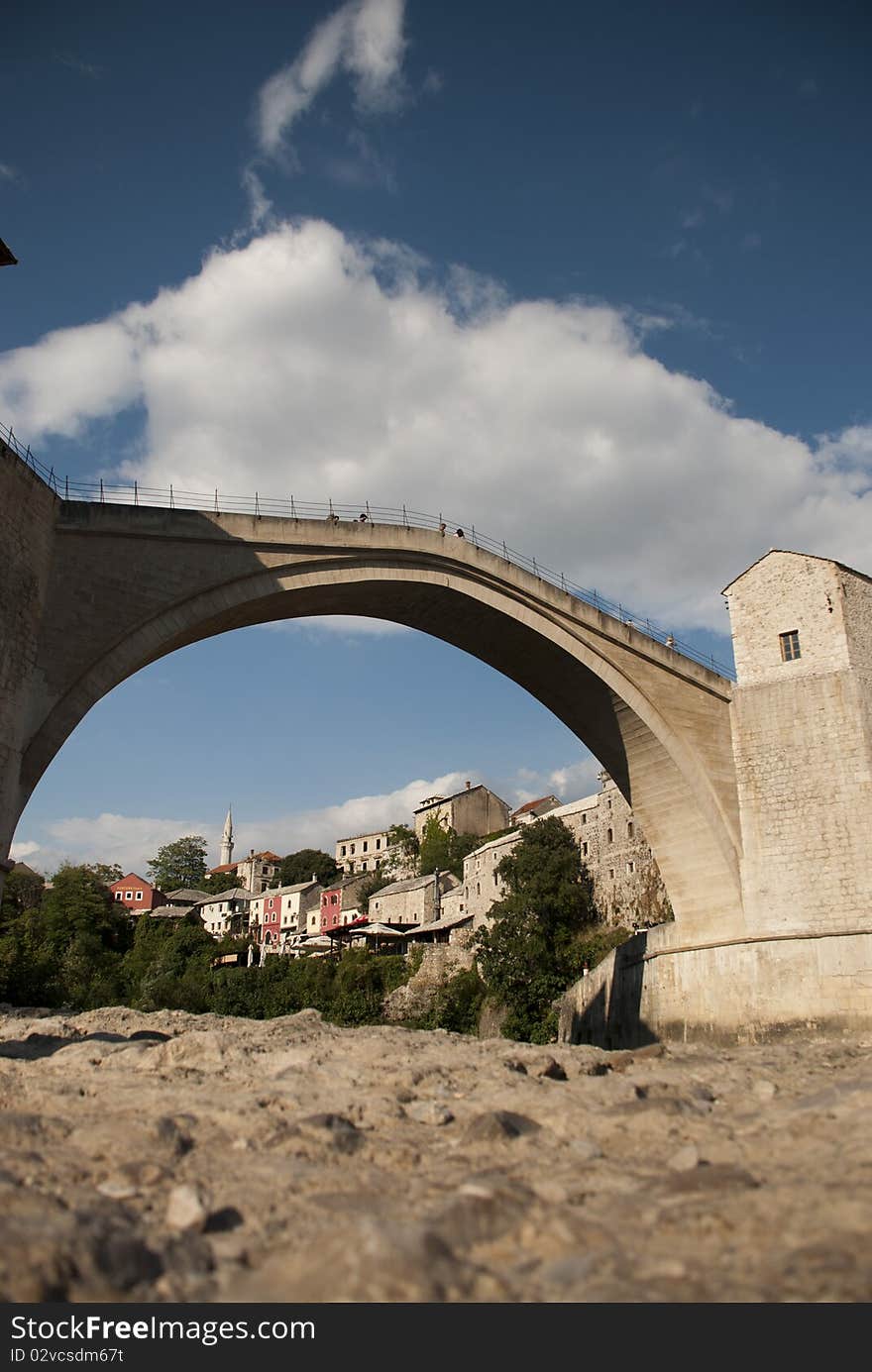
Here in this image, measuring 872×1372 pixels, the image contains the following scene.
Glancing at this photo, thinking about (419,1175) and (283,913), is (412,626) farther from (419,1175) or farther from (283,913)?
(283,913)

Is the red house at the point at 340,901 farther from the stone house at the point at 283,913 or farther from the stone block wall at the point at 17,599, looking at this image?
the stone block wall at the point at 17,599

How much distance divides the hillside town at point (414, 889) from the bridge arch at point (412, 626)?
72.7 ft

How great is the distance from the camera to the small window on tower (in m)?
20.2

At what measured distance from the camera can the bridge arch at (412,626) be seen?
1462 cm

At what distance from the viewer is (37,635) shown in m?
14.1

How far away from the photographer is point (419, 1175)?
5.95m

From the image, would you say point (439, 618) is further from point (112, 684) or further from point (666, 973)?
point (666, 973)

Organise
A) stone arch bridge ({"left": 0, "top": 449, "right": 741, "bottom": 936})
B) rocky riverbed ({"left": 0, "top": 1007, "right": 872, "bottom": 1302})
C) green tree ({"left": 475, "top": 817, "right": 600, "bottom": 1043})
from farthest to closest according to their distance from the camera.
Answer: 1. green tree ({"left": 475, "top": 817, "right": 600, "bottom": 1043})
2. stone arch bridge ({"left": 0, "top": 449, "right": 741, "bottom": 936})
3. rocky riverbed ({"left": 0, "top": 1007, "right": 872, "bottom": 1302})

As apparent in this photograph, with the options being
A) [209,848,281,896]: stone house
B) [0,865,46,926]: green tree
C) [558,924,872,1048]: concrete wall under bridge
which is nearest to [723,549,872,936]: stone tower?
[558,924,872,1048]: concrete wall under bridge

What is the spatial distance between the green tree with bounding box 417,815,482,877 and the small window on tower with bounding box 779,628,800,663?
49090mm

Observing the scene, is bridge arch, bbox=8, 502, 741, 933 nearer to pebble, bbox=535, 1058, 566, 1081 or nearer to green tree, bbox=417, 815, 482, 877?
pebble, bbox=535, 1058, 566, 1081
